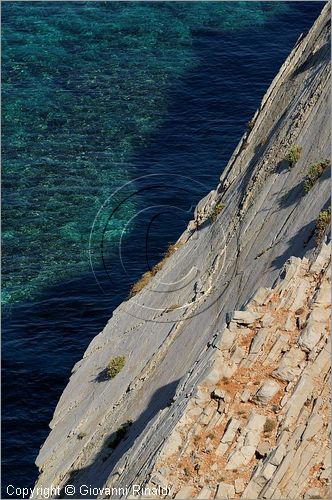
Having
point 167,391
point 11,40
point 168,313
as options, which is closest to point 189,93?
point 11,40

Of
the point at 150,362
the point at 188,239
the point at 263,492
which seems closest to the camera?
the point at 263,492

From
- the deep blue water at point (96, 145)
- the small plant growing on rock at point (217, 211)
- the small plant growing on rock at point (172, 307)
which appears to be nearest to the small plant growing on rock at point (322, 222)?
the small plant growing on rock at point (172, 307)

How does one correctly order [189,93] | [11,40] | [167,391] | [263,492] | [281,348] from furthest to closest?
1. [11,40]
2. [189,93]
3. [167,391]
4. [281,348]
5. [263,492]

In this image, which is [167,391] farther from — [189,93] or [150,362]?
[189,93]

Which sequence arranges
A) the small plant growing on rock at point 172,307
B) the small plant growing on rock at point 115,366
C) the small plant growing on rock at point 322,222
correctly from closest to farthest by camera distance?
the small plant growing on rock at point 322,222, the small plant growing on rock at point 172,307, the small plant growing on rock at point 115,366

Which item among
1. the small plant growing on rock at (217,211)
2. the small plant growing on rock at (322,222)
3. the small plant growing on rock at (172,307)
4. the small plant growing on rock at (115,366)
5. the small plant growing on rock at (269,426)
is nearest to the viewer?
the small plant growing on rock at (269,426)

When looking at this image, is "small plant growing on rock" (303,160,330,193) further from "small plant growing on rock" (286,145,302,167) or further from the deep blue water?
the deep blue water

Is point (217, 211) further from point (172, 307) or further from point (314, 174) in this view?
point (314, 174)

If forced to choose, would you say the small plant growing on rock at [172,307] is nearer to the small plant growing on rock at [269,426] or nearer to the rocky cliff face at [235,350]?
the rocky cliff face at [235,350]
